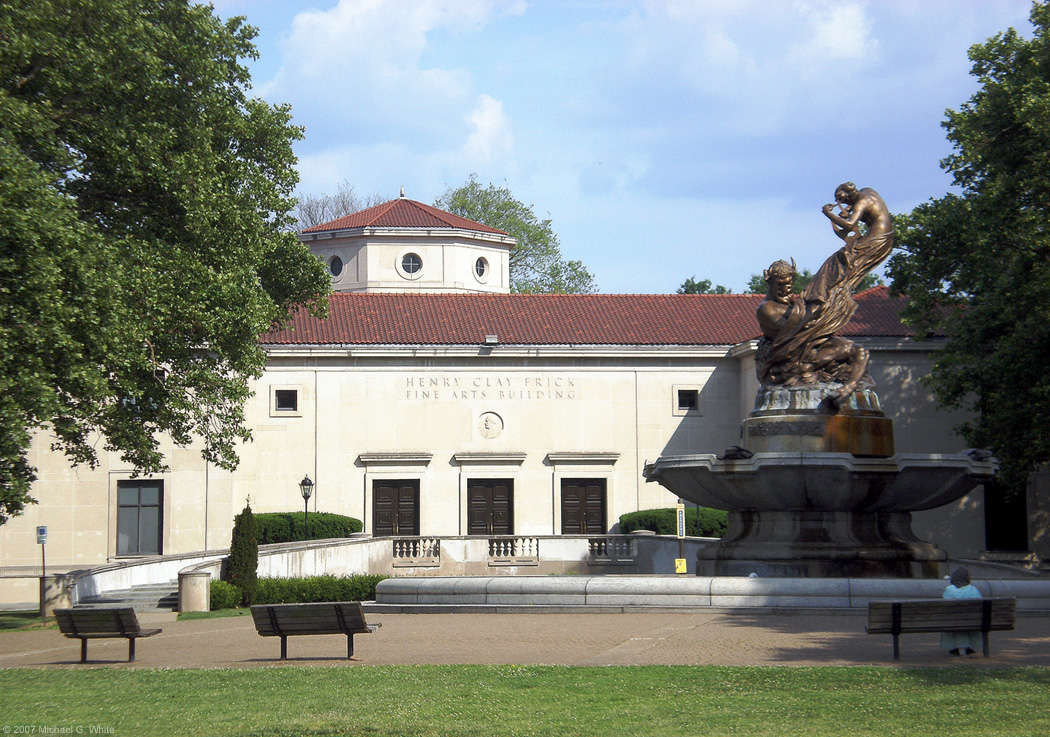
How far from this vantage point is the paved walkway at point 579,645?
13477 millimetres

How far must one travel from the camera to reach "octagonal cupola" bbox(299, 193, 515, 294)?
178ft

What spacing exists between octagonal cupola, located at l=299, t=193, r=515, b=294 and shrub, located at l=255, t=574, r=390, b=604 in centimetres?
2759

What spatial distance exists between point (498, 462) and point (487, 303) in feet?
23.1

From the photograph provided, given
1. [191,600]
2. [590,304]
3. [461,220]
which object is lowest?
[191,600]

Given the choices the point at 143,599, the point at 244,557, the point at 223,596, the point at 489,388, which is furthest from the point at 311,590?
the point at 489,388

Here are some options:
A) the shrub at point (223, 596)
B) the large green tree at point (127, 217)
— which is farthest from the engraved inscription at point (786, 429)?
the shrub at point (223, 596)

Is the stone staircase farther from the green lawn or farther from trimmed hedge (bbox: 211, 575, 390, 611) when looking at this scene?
the green lawn

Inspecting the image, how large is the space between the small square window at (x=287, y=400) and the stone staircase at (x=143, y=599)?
1468cm

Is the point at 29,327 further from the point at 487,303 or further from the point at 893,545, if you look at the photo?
the point at 487,303

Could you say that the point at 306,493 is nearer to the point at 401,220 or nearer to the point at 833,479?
the point at 833,479

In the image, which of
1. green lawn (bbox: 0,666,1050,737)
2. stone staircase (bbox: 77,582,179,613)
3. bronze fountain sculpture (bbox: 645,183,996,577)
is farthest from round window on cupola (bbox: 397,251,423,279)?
green lawn (bbox: 0,666,1050,737)

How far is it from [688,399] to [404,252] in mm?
16656

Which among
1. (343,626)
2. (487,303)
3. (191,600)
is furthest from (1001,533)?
(343,626)

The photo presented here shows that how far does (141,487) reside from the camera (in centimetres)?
4134
